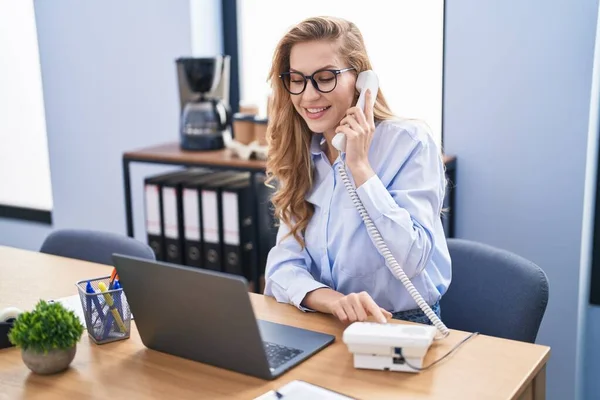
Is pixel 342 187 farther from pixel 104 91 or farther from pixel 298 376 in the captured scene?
pixel 104 91

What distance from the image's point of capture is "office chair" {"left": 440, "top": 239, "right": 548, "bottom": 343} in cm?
161

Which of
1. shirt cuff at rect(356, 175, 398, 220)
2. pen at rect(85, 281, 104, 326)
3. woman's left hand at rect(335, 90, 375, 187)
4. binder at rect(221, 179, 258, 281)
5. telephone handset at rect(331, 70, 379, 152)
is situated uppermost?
telephone handset at rect(331, 70, 379, 152)

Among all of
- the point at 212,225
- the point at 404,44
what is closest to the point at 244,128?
the point at 212,225

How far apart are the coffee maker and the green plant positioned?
1.56 m

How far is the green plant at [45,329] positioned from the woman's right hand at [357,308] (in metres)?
0.50

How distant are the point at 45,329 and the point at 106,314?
16 cm

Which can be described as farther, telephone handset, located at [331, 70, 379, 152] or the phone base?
telephone handset, located at [331, 70, 379, 152]

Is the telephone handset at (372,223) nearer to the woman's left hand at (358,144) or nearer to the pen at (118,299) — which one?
the woman's left hand at (358,144)

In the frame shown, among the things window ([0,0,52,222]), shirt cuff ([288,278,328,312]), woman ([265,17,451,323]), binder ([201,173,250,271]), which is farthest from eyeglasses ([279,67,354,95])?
window ([0,0,52,222])

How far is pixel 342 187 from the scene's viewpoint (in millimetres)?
1702

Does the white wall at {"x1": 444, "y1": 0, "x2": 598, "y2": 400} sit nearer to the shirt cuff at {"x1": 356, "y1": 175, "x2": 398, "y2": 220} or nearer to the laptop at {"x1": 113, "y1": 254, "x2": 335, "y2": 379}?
the shirt cuff at {"x1": 356, "y1": 175, "x2": 398, "y2": 220}

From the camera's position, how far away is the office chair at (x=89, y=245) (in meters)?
2.09

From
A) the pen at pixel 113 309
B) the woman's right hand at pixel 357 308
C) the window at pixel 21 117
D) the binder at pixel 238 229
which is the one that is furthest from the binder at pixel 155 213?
the woman's right hand at pixel 357 308

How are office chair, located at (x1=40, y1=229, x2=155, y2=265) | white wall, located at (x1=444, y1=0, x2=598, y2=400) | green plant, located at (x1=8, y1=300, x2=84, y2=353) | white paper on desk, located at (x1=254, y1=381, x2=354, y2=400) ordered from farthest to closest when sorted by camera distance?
white wall, located at (x1=444, y1=0, x2=598, y2=400) < office chair, located at (x1=40, y1=229, x2=155, y2=265) < green plant, located at (x1=8, y1=300, x2=84, y2=353) < white paper on desk, located at (x1=254, y1=381, x2=354, y2=400)
